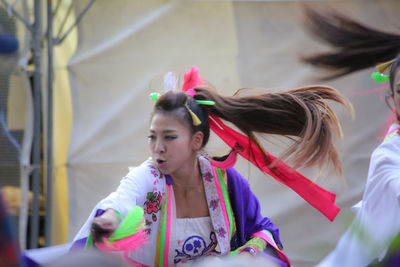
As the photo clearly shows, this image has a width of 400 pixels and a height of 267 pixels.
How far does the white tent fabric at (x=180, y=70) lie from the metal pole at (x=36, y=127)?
0.25 m

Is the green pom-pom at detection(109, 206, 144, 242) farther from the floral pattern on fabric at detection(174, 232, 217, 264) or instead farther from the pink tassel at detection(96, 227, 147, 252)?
the floral pattern on fabric at detection(174, 232, 217, 264)

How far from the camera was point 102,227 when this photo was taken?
1729mm

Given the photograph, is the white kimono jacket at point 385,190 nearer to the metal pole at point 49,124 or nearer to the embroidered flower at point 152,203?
the embroidered flower at point 152,203

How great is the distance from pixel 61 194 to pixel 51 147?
41cm

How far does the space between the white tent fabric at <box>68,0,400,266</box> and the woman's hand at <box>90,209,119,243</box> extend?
2127 mm

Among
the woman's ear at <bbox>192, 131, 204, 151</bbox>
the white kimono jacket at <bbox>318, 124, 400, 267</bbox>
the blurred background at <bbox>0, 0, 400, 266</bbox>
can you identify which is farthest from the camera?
the blurred background at <bbox>0, 0, 400, 266</bbox>

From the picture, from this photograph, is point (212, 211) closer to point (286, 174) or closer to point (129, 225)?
point (286, 174)

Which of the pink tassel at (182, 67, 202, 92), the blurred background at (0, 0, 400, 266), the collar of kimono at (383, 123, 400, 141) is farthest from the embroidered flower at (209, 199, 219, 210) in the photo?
the blurred background at (0, 0, 400, 266)

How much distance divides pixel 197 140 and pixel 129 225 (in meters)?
0.74

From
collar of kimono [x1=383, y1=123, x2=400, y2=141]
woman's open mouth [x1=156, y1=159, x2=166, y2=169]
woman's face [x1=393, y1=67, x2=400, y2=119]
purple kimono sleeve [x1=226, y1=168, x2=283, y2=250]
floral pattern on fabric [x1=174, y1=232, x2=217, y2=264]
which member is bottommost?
floral pattern on fabric [x1=174, y1=232, x2=217, y2=264]

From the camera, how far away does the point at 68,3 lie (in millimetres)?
3873

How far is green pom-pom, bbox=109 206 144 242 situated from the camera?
175 cm

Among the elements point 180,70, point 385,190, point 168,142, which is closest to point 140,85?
point 180,70

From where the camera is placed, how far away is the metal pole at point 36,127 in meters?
3.67
